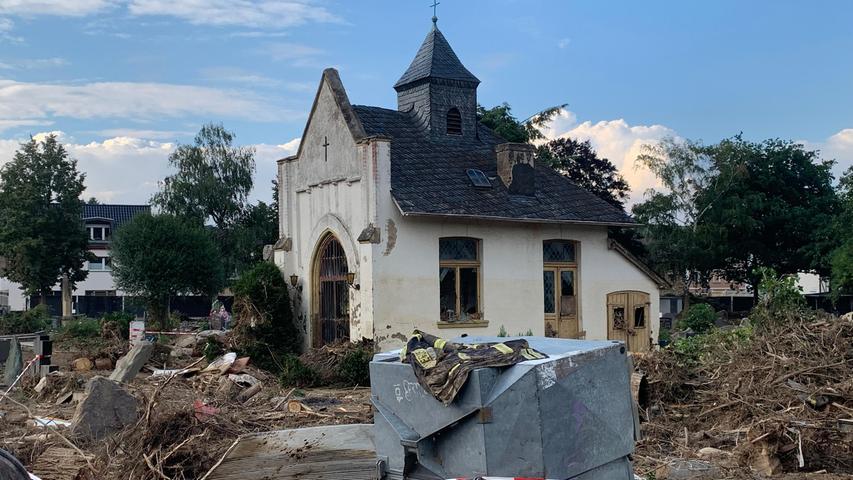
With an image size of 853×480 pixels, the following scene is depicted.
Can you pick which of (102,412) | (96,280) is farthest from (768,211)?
(96,280)

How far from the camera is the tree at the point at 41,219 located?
48812 millimetres

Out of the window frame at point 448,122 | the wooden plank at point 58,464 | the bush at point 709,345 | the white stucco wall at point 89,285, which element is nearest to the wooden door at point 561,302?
the window frame at point 448,122

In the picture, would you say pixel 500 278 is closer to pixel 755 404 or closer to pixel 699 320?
pixel 755 404

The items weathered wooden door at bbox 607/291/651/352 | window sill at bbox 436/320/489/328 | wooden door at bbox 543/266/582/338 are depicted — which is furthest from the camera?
weathered wooden door at bbox 607/291/651/352

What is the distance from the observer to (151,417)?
9.01m

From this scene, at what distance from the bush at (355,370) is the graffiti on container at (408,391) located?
11576mm

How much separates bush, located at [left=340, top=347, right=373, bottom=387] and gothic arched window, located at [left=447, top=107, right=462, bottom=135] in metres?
8.73

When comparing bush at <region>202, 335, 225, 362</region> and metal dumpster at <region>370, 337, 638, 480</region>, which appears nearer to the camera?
metal dumpster at <region>370, 337, 638, 480</region>

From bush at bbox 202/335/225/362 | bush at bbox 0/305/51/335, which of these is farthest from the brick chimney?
bush at bbox 0/305/51/335

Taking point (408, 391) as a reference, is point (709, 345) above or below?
below

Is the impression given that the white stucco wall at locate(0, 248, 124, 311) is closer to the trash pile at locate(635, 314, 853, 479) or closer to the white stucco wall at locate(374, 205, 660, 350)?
the white stucco wall at locate(374, 205, 660, 350)

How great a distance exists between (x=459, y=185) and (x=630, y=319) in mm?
6556

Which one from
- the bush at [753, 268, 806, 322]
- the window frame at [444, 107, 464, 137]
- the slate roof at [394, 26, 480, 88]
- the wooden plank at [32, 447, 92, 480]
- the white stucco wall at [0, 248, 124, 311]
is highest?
the slate roof at [394, 26, 480, 88]

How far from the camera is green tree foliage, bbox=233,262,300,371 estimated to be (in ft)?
70.3
